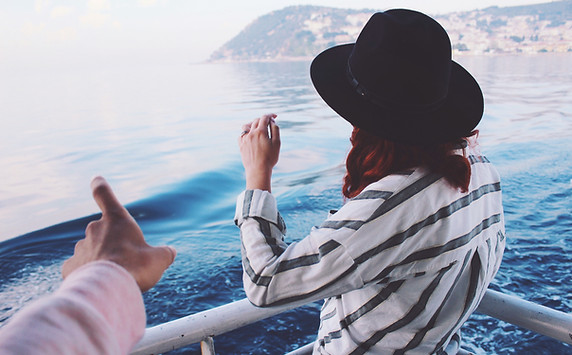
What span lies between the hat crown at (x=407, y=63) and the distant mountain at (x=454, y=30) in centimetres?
1898

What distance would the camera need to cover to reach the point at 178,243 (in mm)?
4844

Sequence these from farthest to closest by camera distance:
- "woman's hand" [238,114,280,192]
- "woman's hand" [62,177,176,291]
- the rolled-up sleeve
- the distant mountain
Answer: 1. the distant mountain
2. "woman's hand" [238,114,280,192]
3. the rolled-up sleeve
4. "woman's hand" [62,177,176,291]

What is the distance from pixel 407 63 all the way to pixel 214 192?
5.99 metres

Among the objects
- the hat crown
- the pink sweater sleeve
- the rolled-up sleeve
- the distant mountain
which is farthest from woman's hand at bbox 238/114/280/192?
the distant mountain

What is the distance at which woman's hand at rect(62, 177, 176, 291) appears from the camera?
1.78 ft

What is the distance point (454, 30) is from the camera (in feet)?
91.2

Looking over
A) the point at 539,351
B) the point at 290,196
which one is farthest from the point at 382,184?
the point at 290,196

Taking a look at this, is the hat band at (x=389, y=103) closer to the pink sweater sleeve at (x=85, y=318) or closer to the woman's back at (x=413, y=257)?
the woman's back at (x=413, y=257)

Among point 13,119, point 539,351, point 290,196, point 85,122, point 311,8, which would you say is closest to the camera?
point 539,351

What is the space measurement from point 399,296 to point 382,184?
227mm

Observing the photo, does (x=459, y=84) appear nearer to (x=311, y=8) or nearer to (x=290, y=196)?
(x=290, y=196)

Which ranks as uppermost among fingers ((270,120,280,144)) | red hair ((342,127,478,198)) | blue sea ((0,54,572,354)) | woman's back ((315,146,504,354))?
fingers ((270,120,280,144))

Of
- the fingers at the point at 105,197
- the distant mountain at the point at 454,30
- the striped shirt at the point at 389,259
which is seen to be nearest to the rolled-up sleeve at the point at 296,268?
the striped shirt at the point at 389,259

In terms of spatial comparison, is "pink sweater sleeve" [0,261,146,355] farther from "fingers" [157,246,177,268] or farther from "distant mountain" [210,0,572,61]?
"distant mountain" [210,0,572,61]
